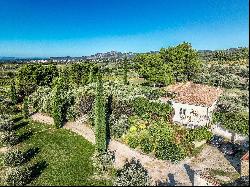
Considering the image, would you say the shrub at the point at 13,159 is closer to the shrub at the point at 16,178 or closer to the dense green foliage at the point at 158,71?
the shrub at the point at 16,178

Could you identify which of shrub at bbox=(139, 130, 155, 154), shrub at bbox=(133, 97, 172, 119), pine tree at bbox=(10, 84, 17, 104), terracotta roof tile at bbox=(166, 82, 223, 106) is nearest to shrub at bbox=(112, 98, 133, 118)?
shrub at bbox=(133, 97, 172, 119)

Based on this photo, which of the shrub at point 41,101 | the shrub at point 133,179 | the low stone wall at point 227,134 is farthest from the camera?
the shrub at point 41,101

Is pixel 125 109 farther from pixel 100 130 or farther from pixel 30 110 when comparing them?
pixel 30 110

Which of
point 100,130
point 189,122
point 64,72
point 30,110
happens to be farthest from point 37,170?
→ point 64,72

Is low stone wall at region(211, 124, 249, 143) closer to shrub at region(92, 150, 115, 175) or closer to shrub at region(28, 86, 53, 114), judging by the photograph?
shrub at region(92, 150, 115, 175)

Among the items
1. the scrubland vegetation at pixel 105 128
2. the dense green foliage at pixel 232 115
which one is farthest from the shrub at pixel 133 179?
the dense green foliage at pixel 232 115

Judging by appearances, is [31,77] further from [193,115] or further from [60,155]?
[193,115]

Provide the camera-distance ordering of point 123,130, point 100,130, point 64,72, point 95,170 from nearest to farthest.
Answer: point 95,170, point 100,130, point 123,130, point 64,72
